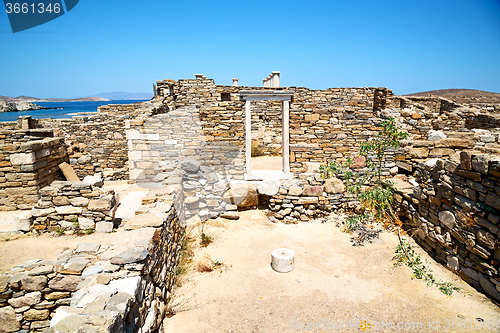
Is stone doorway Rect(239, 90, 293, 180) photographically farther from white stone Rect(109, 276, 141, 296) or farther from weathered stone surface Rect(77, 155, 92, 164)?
weathered stone surface Rect(77, 155, 92, 164)

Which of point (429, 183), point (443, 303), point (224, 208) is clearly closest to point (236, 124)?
point (224, 208)

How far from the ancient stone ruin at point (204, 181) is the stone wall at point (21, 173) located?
24mm

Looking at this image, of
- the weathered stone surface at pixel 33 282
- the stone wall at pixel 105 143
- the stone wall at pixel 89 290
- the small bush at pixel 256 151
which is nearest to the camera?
the stone wall at pixel 89 290

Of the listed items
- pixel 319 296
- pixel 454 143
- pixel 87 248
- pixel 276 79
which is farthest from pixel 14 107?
pixel 454 143

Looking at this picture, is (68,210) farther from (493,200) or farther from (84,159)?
(493,200)

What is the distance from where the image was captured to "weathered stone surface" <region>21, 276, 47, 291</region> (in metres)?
3.08

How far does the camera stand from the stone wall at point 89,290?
252 cm

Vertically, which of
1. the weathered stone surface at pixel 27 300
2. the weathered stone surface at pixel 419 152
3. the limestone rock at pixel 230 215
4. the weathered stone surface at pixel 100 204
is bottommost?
the limestone rock at pixel 230 215

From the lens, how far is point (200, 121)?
8188mm

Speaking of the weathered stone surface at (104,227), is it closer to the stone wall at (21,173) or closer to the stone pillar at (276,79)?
the stone wall at (21,173)

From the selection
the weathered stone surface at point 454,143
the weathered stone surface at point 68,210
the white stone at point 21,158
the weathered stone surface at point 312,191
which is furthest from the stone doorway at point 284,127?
the white stone at point 21,158

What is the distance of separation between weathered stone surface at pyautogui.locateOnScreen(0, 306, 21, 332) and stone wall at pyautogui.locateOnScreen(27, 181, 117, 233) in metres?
2.04

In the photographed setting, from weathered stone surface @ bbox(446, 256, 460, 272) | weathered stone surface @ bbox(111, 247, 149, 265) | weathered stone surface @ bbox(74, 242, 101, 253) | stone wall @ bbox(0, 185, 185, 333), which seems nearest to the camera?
stone wall @ bbox(0, 185, 185, 333)

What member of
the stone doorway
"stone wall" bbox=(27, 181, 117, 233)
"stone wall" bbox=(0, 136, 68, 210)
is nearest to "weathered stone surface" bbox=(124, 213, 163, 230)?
"stone wall" bbox=(27, 181, 117, 233)
